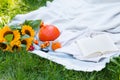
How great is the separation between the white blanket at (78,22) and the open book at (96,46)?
0.04 m

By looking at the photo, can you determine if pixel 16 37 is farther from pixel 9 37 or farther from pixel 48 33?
pixel 48 33

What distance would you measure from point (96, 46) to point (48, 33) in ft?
1.61

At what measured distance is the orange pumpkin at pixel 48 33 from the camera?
337cm

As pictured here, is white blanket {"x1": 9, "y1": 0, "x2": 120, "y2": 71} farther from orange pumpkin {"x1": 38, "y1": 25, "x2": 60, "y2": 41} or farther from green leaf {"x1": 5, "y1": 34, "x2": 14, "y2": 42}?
green leaf {"x1": 5, "y1": 34, "x2": 14, "y2": 42}

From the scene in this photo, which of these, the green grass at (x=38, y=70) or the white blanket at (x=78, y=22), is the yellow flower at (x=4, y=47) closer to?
the green grass at (x=38, y=70)

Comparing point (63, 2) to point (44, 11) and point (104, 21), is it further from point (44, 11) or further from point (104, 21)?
point (104, 21)

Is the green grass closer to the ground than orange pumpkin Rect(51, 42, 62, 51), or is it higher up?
closer to the ground

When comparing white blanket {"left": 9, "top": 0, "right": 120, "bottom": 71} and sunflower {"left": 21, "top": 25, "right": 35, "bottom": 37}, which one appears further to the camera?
sunflower {"left": 21, "top": 25, "right": 35, "bottom": 37}

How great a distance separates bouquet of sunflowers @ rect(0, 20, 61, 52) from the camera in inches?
126

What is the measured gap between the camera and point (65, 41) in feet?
10.9

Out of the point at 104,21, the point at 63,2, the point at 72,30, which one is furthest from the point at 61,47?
the point at 63,2

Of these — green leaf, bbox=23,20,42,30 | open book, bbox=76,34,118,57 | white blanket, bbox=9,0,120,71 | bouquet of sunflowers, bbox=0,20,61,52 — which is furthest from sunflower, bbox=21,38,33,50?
open book, bbox=76,34,118,57

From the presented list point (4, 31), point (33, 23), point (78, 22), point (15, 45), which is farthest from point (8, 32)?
point (78, 22)

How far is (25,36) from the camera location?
10.6ft
